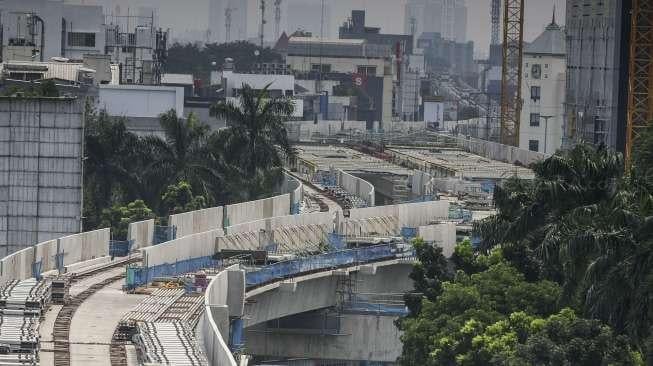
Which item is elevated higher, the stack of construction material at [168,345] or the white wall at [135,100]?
the white wall at [135,100]

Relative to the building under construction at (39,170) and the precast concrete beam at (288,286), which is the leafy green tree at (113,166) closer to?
the building under construction at (39,170)

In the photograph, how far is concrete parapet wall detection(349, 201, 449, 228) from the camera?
93938mm

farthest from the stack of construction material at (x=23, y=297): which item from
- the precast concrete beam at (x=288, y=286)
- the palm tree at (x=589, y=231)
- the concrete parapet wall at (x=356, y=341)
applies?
the concrete parapet wall at (x=356, y=341)

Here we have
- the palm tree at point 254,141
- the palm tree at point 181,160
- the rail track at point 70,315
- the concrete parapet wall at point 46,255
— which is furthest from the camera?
the palm tree at point 254,141

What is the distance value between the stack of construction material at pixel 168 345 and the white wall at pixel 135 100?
8561cm

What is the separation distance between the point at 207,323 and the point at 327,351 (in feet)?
90.9

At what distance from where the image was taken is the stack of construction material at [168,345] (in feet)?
162

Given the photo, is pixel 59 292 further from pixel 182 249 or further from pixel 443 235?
pixel 443 235

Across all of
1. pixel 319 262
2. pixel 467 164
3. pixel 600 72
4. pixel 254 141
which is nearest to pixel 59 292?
pixel 319 262

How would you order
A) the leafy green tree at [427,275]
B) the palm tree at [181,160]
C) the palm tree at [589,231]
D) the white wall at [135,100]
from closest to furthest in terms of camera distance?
the palm tree at [589,231], the leafy green tree at [427,275], the palm tree at [181,160], the white wall at [135,100]

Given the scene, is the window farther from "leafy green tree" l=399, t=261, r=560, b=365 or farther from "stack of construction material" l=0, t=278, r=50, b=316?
"stack of construction material" l=0, t=278, r=50, b=316

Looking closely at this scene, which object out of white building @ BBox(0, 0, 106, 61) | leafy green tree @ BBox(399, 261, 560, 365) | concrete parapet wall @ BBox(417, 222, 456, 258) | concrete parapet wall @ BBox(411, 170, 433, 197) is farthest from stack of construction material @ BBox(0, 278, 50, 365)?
white building @ BBox(0, 0, 106, 61)

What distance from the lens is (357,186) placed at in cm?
11794

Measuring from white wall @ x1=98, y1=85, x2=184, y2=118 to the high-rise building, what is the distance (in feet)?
81.7
